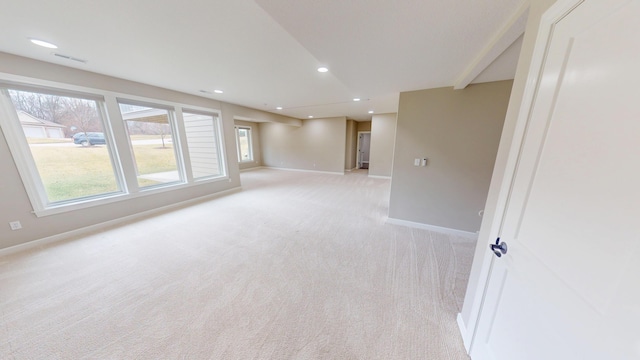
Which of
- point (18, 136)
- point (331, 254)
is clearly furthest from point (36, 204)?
point (331, 254)

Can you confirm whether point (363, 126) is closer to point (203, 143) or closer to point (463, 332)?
point (203, 143)

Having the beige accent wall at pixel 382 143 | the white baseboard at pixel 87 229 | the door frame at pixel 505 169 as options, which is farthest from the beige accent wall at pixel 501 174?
the beige accent wall at pixel 382 143

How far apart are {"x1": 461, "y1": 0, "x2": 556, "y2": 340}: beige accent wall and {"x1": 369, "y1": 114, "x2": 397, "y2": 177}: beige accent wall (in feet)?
19.5

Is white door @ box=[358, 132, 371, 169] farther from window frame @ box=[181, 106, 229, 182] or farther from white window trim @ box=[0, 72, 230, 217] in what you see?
white window trim @ box=[0, 72, 230, 217]

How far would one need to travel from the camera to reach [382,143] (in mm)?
7059

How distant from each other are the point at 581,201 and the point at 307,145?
784cm

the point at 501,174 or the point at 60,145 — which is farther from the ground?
the point at 60,145

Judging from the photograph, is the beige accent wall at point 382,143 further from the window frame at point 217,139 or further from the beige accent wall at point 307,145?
the window frame at point 217,139

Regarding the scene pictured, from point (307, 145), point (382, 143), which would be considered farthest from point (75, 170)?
point (382, 143)

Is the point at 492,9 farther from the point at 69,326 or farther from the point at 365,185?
the point at 365,185

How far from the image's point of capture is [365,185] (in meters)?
6.06

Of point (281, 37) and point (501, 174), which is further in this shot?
point (281, 37)

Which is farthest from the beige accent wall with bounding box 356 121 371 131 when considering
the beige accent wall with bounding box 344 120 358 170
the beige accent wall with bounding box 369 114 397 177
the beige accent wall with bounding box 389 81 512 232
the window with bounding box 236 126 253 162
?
the beige accent wall with bounding box 389 81 512 232

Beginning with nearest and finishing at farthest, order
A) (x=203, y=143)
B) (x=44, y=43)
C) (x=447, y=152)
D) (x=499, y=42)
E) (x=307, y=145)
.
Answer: (x=499, y=42) < (x=44, y=43) < (x=447, y=152) < (x=203, y=143) < (x=307, y=145)
